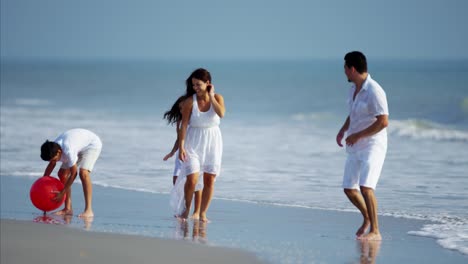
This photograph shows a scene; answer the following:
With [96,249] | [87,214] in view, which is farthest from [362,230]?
[87,214]

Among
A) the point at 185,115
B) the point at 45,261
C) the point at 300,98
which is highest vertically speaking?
the point at 300,98

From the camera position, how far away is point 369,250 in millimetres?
7910

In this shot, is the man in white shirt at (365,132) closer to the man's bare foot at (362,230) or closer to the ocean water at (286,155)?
the man's bare foot at (362,230)

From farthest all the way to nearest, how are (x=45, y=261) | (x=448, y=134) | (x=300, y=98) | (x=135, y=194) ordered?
(x=300, y=98) → (x=448, y=134) → (x=135, y=194) → (x=45, y=261)

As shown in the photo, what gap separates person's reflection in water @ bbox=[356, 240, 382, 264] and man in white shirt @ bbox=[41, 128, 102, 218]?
2.86m

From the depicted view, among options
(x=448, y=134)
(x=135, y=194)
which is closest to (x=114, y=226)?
(x=135, y=194)

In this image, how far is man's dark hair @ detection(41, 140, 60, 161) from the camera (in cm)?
888

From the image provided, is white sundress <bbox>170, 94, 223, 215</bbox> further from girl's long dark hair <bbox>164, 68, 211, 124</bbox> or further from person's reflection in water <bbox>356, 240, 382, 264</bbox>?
person's reflection in water <bbox>356, 240, 382, 264</bbox>

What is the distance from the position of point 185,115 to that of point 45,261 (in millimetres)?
2797

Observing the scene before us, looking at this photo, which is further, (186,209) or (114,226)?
(186,209)

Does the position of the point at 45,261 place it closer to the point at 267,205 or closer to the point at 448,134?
the point at 267,205

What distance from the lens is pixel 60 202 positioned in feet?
30.5

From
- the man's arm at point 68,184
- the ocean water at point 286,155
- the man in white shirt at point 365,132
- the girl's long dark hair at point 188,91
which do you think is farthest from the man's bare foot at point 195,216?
the man in white shirt at point 365,132

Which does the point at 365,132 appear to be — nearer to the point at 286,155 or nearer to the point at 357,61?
the point at 357,61
